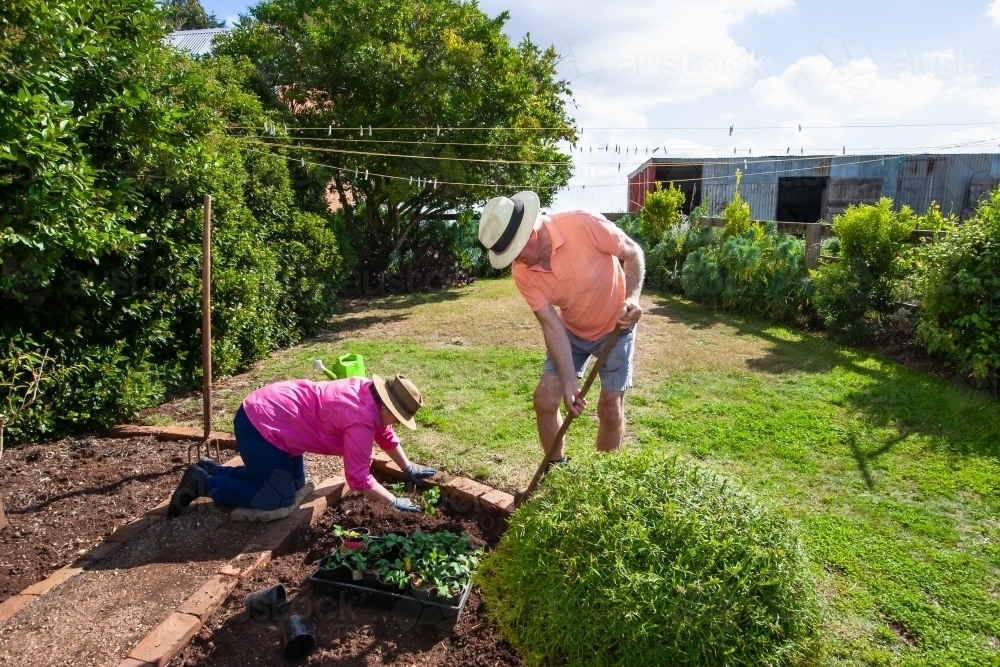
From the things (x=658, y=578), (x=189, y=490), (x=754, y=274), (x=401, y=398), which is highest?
(x=401, y=398)

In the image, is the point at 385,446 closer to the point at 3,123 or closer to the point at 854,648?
the point at 854,648

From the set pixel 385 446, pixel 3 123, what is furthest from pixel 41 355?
pixel 385 446

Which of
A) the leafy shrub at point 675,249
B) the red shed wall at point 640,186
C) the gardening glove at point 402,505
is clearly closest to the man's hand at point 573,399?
the gardening glove at point 402,505

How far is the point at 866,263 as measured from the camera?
26.5 feet

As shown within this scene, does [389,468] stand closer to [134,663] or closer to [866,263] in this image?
[134,663]

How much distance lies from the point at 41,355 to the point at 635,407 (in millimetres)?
4559

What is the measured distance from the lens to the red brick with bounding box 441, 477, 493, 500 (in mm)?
3621

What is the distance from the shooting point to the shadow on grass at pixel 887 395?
4.75 meters

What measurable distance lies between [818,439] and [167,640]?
439 cm

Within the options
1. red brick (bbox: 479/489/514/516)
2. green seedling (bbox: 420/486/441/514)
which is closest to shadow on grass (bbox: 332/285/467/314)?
green seedling (bbox: 420/486/441/514)

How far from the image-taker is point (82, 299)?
4742 millimetres

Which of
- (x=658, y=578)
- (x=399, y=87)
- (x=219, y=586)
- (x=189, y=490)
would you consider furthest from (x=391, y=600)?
(x=399, y=87)

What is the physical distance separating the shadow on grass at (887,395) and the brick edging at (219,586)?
3456 millimetres

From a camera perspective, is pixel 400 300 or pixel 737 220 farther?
pixel 400 300
